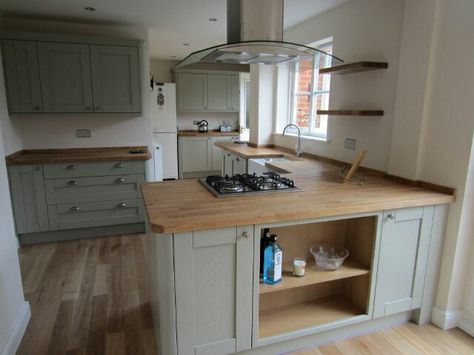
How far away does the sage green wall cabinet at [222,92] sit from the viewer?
6602 mm

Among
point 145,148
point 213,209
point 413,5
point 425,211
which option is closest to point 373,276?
point 425,211

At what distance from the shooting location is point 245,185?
2203 mm

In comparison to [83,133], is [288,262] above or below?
below

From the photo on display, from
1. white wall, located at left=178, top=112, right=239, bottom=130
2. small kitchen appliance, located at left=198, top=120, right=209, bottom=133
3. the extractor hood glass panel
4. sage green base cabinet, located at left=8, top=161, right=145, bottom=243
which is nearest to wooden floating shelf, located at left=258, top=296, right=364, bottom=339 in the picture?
the extractor hood glass panel

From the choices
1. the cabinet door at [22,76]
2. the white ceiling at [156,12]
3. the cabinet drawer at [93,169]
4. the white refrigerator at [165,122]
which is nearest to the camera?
the white ceiling at [156,12]

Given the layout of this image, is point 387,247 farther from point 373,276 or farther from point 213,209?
point 213,209

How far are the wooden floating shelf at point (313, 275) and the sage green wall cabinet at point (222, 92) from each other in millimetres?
5042

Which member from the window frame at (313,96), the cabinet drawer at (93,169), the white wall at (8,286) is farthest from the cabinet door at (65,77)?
the window frame at (313,96)

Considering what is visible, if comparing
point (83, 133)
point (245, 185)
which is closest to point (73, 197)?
point (83, 133)

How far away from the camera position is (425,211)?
202 centimetres

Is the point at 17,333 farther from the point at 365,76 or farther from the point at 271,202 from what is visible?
the point at 365,76

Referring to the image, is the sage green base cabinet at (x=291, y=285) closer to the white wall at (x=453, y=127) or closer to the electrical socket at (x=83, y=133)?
the white wall at (x=453, y=127)

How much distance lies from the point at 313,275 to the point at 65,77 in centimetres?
315

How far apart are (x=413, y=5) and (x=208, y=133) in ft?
15.2
